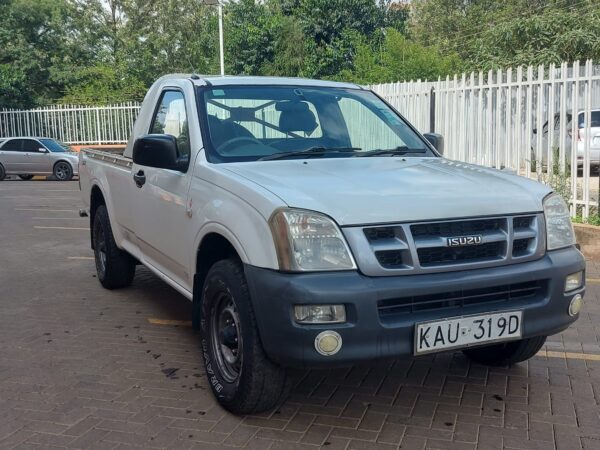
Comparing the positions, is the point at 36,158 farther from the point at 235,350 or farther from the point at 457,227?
the point at 457,227

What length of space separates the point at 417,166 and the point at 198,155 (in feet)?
4.43

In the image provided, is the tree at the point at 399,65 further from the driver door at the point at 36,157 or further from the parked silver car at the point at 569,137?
the parked silver car at the point at 569,137

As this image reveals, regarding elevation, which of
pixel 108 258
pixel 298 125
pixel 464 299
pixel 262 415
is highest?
pixel 298 125

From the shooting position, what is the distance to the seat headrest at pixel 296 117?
14.8ft

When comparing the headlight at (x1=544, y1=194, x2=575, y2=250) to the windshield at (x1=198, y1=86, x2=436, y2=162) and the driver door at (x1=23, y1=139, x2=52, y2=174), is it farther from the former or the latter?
the driver door at (x1=23, y1=139, x2=52, y2=174)

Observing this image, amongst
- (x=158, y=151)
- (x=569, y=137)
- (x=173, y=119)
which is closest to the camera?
(x=158, y=151)

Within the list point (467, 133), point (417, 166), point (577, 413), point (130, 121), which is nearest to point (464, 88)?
point (467, 133)

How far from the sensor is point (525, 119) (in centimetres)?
913

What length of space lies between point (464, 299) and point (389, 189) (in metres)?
0.67

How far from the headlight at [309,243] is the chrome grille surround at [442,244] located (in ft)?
0.20

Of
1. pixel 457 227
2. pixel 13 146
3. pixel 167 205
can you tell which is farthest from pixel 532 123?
pixel 13 146

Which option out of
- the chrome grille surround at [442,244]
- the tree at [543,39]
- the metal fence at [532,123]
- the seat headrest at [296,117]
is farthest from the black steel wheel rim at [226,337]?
the tree at [543,39]

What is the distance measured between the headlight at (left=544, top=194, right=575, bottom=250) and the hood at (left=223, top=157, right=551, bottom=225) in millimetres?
73

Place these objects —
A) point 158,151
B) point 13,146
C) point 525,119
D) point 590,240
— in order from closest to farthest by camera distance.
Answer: point 158,151
point 590,240
point 525,119
point 13,146
